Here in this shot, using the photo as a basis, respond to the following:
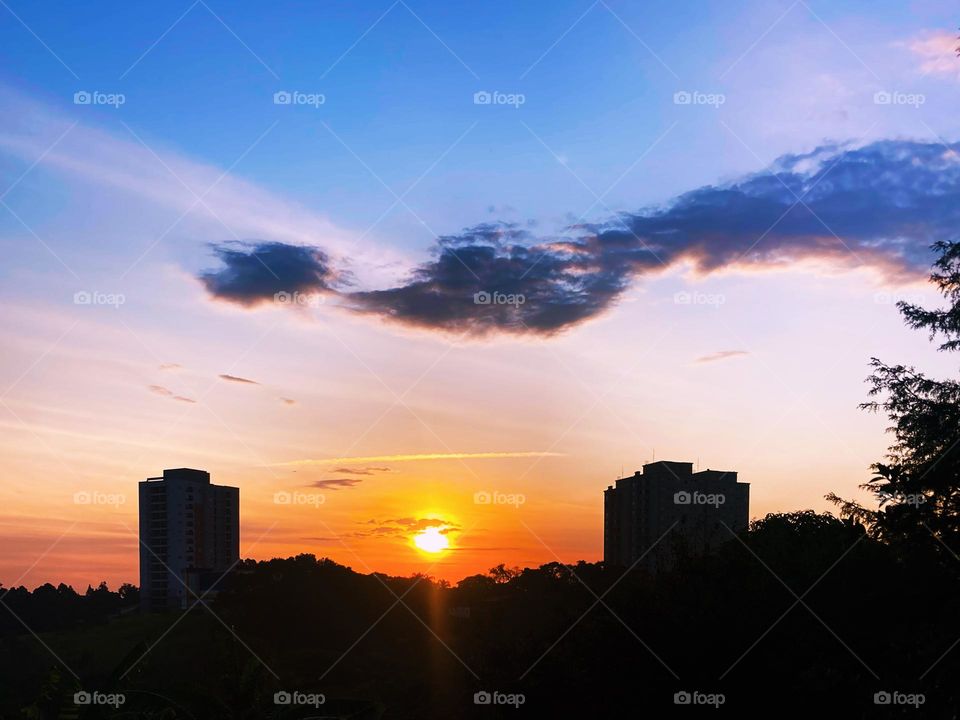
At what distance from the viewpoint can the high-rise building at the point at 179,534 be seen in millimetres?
116062

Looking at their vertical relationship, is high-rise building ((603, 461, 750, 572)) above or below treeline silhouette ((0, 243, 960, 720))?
above

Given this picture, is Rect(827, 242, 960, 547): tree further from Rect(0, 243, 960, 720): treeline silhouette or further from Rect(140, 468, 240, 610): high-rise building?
Rect(140, 468, 240, 610): high-rise building

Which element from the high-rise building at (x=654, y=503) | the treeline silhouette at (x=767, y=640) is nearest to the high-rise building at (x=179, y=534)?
the high-rise building at (x=654, y=503)

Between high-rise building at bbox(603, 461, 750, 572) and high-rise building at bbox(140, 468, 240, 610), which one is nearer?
→ high-rise building at bbox(603, 461, 750, 572)

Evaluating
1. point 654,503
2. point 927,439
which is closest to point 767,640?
point 927,439

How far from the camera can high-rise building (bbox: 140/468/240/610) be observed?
11606 centimetres

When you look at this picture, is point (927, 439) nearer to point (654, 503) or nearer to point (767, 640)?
point (767, 640)

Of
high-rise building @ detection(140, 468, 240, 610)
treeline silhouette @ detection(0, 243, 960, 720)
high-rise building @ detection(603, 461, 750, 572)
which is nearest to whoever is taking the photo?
treeline silhouette @ detection(0, 243, 960, 720)

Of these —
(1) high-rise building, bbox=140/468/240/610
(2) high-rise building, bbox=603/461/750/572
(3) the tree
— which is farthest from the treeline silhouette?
(1) high-rise building, bbox=140/468/240/610

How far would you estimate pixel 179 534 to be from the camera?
116188mm

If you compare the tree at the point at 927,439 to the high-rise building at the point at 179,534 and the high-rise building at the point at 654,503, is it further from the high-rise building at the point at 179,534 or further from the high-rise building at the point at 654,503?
the high-rise building at the point at 179,534

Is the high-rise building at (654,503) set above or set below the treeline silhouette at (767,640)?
above

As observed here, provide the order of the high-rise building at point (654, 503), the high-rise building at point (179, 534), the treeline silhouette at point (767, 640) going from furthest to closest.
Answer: the high-rise building at point (179, 534) → the high-rise building at point (654, 503) → the treeline silhouette at point (767, 640)

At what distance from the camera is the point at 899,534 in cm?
1666
